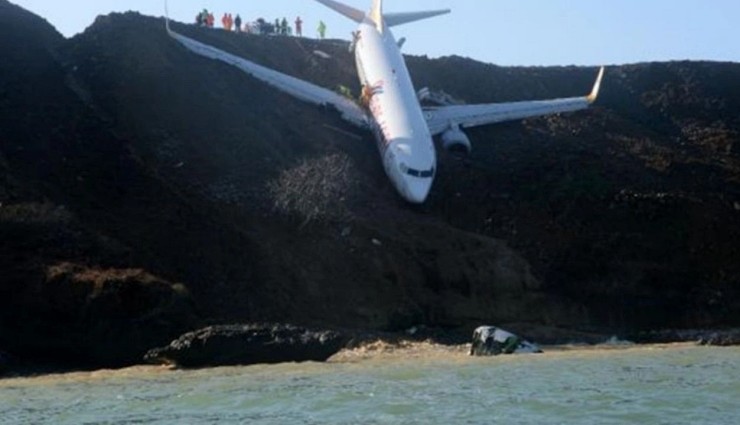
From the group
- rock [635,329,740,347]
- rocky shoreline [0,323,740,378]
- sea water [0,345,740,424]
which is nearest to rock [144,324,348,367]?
rocky shoreline [0,323,740,378]

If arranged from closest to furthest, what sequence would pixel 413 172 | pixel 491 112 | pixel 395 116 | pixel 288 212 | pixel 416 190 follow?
pixel 288 212 < pixel 416 190 < pixel 413 172 < pixel 395 116 < pixel 491 112

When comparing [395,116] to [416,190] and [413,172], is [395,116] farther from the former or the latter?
[416,190]

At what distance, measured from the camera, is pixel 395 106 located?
53.9 metres

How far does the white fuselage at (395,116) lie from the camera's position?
164 ft

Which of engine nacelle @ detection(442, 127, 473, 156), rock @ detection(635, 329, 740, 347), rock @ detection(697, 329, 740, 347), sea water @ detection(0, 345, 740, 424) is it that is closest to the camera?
sea water @ detection(0, 345, 740, 424)

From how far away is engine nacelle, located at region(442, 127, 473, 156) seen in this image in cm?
5662

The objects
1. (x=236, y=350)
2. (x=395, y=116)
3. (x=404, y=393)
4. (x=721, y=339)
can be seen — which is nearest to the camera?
(x=404, y=393)

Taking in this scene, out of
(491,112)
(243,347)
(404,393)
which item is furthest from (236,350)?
(491,112)

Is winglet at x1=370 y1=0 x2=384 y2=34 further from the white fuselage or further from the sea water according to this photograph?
the sea water

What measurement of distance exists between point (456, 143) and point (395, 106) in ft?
12.5

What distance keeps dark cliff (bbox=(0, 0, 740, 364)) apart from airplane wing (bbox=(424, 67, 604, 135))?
0.69m

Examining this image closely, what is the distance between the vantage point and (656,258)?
48.7 m

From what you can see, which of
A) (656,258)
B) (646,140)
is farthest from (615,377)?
(646,140)

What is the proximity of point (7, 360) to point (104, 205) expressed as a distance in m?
10.7
